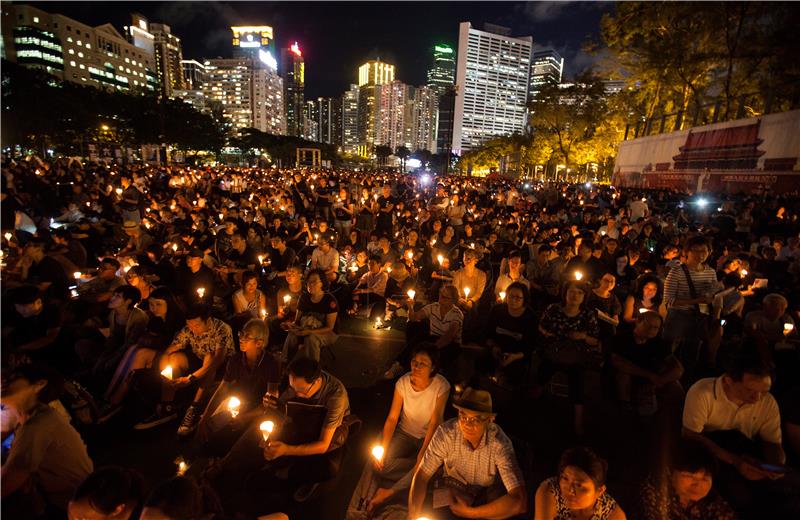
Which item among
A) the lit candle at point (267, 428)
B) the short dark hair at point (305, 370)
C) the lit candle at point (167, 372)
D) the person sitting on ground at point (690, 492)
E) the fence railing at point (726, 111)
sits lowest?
the lit candle at point (167, 372)

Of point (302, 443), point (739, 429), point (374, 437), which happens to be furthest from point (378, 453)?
point (739, 429)

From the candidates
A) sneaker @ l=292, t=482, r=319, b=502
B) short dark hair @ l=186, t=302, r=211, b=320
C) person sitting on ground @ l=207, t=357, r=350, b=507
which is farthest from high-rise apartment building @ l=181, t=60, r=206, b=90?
sneaker @ l=292, t=482, r=319, b=502

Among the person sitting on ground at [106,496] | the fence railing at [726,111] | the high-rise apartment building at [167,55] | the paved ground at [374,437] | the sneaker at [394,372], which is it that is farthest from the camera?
the high-rise apartment building at [167,55]

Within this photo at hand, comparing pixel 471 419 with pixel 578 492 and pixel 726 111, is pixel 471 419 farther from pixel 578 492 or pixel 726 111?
pixel 726 111

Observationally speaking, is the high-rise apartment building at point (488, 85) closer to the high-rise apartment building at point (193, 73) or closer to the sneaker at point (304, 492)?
the high-rise apartment building at point (193, 73)

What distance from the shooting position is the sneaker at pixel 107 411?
167 inches

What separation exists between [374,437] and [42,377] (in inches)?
110

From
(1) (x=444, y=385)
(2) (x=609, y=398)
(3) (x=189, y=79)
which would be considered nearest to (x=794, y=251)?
(2) (x=609, y=398)

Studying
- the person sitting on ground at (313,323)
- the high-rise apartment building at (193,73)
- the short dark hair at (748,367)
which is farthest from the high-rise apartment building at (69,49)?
the high-rise apartment building at (193,73)

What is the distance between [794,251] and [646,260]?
2779mm

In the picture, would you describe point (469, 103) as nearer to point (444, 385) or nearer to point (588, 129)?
point (588, 129)

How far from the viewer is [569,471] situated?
2.31 metres

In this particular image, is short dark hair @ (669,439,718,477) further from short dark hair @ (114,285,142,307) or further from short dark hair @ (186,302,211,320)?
short dark hair @ (114,285,142,307)

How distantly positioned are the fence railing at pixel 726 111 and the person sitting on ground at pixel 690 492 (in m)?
25.3
